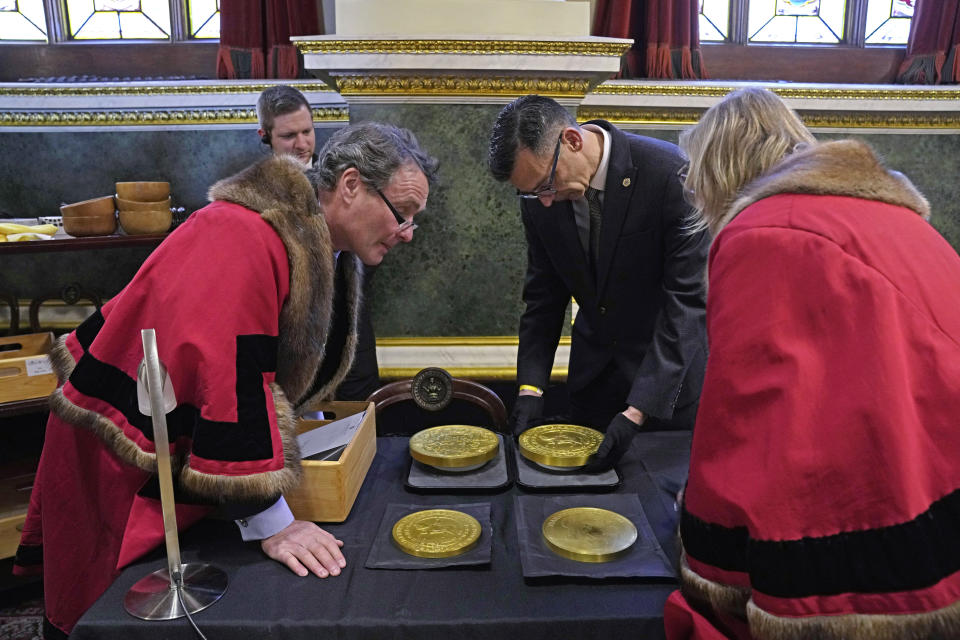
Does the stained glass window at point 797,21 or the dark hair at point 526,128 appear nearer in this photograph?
the dark hair at point 526,128

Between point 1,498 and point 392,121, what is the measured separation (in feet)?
6.90

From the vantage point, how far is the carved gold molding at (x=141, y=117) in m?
3.29

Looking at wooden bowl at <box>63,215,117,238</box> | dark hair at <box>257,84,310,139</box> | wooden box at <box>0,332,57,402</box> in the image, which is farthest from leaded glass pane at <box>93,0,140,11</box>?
wooden box at <box>0,332,57,402</box>

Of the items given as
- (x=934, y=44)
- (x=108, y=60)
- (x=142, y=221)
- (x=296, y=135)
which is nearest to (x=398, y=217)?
(x=296, y=135)

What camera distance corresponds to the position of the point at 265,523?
4.20ft

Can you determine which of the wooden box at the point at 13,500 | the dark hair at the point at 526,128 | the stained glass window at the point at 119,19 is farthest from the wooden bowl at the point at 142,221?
the dark hair at the point at 526,128

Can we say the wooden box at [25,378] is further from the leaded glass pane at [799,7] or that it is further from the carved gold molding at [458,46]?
the leaded glass pane at [799,7]

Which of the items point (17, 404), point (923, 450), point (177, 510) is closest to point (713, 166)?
point (923, 450)

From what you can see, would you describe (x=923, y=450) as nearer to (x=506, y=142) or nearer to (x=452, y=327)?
(x=506, y=142)

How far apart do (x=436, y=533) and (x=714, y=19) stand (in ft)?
12.9

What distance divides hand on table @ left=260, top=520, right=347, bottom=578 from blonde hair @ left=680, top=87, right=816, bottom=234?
0.93 meters

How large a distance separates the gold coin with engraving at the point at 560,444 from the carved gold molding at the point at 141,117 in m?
2.19

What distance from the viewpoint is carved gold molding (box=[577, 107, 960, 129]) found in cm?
358

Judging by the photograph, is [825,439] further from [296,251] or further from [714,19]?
[714,19]
